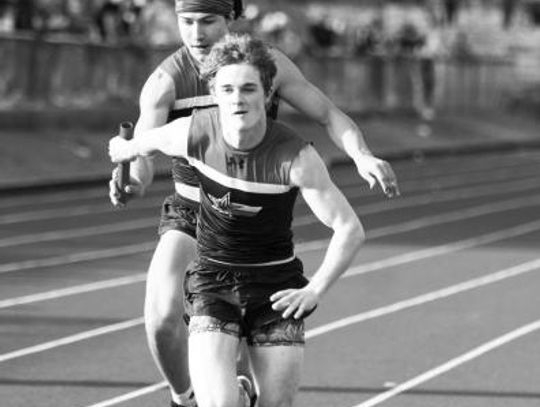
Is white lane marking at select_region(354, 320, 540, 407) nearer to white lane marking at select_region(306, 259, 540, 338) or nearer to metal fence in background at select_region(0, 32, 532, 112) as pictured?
white lane marking at select_region(306, 259, 540, 338)

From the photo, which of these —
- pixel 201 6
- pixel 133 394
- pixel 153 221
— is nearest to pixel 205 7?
pixel 201 6

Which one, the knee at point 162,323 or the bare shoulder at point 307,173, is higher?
the bare shoulder at point 307,173

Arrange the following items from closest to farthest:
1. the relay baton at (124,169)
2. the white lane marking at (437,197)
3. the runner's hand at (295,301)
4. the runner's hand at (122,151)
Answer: the runner's hand at (295,301)
the runner's hand at (122,151)
the relay baton at (124,169)
the white lane marking at (437,197)

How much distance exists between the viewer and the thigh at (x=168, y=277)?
656 cm

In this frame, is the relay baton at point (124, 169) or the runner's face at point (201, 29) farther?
the runner's face at point (201, 29)

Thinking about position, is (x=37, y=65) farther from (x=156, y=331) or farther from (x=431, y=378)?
(x=156, y=331)

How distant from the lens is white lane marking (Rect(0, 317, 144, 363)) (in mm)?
8836

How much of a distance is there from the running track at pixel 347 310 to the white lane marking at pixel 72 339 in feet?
0.04

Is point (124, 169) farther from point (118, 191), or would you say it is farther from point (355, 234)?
point (355, 234)

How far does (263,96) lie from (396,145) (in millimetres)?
25282

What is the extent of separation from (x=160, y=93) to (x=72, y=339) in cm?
310

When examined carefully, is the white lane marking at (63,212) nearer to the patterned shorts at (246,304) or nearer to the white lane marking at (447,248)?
the white lane marking at (447,248)

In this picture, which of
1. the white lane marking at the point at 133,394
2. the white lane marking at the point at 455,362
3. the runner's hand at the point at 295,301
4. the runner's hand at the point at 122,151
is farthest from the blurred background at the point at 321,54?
the runner's hand at the point at 295,301

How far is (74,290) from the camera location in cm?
1136
